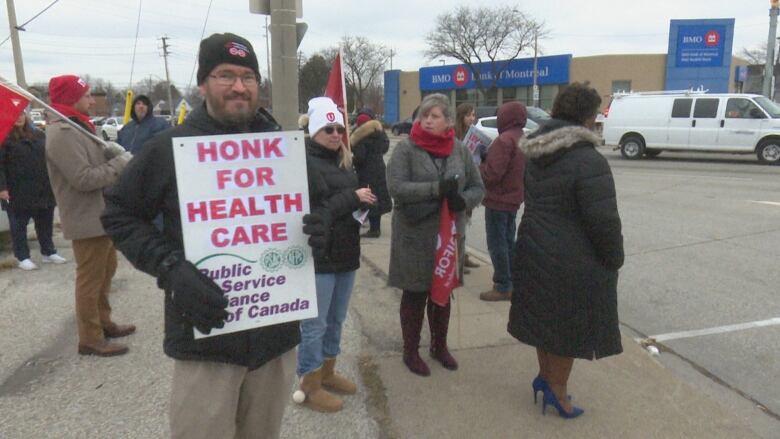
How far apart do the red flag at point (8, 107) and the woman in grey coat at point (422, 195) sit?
233 centimetres

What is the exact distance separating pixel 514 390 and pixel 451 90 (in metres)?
48.6

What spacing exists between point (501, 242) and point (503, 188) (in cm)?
50

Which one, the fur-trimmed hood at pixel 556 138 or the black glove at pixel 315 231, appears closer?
the black glove at pixel 315 231

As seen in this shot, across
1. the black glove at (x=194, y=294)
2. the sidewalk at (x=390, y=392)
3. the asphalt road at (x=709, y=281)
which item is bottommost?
the asphalt road at (x=709, y=281)

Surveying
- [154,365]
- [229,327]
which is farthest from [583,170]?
[154,365]

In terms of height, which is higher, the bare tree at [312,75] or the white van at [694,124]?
the bare tree at [312,75]

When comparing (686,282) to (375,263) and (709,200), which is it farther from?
(709,200)

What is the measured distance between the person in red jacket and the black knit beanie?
3301 millimetres

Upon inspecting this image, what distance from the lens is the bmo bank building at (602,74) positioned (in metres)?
37.6

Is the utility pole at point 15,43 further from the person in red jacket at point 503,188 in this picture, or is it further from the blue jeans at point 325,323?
the blue jeans at point 325,323

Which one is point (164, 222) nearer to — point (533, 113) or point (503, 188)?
point (503, 188)

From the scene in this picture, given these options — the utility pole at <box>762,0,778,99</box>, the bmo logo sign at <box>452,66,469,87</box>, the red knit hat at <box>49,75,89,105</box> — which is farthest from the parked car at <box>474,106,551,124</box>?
the red knit hat at <box>49,75,89,105</box>

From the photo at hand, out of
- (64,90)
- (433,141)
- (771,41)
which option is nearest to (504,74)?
(771,41)

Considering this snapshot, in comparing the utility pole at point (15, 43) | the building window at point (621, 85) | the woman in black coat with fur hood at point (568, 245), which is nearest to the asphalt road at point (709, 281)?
the woman in black coat with fur hood at point (568, 245)
